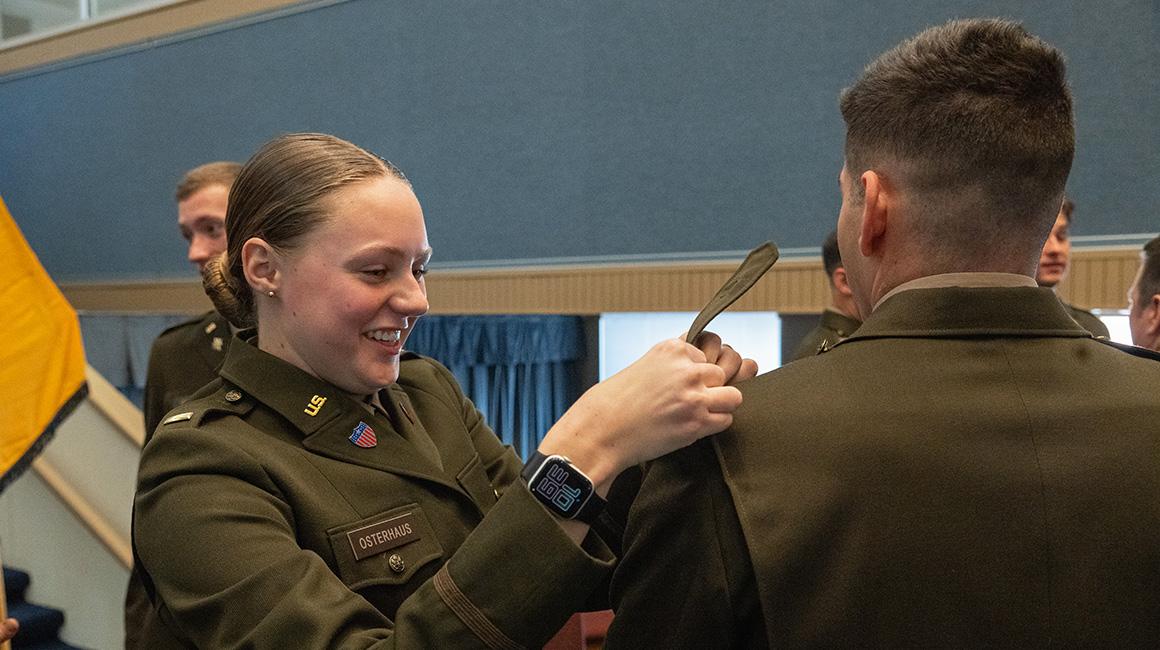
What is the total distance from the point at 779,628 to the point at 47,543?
179 inches

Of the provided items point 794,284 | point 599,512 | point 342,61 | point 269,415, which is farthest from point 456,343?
point 599,512

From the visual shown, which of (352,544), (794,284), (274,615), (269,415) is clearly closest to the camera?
(274,615)

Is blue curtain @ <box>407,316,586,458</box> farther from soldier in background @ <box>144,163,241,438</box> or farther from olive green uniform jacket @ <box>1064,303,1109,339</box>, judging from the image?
soldier in background @ <box>144,163,241,438</box>

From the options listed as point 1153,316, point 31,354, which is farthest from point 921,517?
point 31,354

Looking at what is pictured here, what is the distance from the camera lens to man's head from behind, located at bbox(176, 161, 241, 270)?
258cm

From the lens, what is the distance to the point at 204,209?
2580mm

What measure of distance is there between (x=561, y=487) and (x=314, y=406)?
510 millimetres

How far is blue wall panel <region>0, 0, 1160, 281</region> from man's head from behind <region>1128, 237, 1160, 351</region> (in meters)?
1.35

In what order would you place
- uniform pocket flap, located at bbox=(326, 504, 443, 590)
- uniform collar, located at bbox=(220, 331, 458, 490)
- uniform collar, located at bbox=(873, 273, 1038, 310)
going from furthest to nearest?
uniform collar, located at bbox=(220, 331, 458, 490)
uniform pocket flap, located at bbox=(326, 504, 443, 590)
uniform collar, located at bbox=(873, 273, 1038, 310)

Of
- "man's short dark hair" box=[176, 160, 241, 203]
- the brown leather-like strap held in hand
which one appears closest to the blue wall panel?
"man's short dark hair" box=[176, 160, 241, 203]

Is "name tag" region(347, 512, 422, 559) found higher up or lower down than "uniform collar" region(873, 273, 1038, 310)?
lower down

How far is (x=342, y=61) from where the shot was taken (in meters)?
5.46

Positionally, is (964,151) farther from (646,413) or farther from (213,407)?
(213,407)

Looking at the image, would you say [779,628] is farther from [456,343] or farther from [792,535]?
[456,343]
